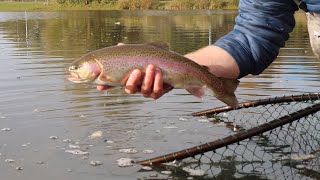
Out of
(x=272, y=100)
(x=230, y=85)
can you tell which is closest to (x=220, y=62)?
(x=230, y=85)

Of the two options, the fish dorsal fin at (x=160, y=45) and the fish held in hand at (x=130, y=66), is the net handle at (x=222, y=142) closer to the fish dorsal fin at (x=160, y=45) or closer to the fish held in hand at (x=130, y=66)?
the fish held in hand at (x=130, y=66)

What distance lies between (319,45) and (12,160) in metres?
3.63

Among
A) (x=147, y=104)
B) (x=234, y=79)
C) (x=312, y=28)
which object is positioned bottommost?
(x=147, y=104)

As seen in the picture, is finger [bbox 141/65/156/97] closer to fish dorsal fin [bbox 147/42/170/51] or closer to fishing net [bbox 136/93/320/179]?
fish dorsal fin [bbox 147/42/170/51]

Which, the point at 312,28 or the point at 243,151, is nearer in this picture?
the point at 312,28

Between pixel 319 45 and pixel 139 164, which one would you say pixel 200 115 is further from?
pixel 319 45

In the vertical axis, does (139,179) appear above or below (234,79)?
below

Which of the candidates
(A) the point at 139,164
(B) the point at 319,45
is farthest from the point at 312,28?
(A) the point at 139,164

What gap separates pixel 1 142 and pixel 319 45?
4274 millimetres

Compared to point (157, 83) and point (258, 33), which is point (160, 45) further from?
point (258, 33)

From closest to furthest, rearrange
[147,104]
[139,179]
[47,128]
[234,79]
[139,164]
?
1. [234,79]
2. [139,179]
3. [139,164]
4. [47,128]
5. [147,104]

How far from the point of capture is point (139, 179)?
5.30 meters

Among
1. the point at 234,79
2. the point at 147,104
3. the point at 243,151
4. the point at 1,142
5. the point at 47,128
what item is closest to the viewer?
the point at 234,79

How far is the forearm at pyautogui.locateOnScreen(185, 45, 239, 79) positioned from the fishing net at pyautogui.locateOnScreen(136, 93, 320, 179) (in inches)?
65.1
